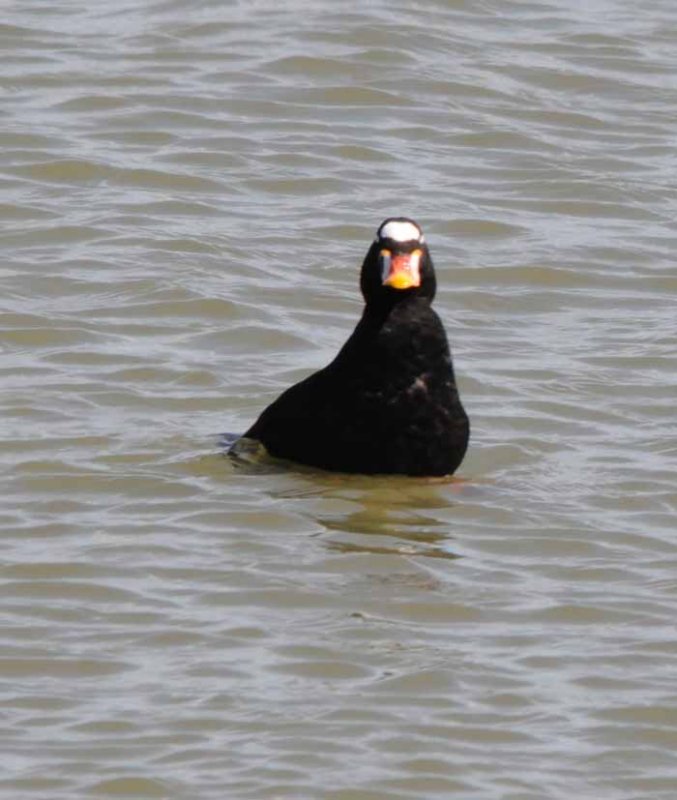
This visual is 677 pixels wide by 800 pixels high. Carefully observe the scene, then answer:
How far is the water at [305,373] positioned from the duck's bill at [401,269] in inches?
31.2

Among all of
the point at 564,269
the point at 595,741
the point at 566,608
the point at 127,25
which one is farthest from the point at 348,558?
the point at 127,25

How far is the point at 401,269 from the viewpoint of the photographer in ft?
34.6

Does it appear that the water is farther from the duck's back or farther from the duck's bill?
the duck's bill

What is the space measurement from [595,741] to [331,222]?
700 cm

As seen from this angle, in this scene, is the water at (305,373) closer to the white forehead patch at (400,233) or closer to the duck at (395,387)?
the duck at (395,387)

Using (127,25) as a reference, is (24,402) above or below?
below

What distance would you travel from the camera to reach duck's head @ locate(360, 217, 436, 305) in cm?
1052

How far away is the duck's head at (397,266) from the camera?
1052cm

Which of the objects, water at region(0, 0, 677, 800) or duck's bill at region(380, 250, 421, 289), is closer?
water at region(0, 0, 677, 800)

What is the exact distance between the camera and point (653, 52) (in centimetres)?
1789

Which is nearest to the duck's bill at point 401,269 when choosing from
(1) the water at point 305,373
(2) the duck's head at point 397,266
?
(2) the duck's head at point 397,266

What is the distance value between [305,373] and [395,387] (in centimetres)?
172

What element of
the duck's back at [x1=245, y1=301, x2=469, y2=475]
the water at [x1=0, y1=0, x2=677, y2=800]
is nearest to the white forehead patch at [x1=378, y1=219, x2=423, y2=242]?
the duck's back at [x1=245, y1=301, x2=469, y2=475]

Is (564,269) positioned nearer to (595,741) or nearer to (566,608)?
(566,608)
